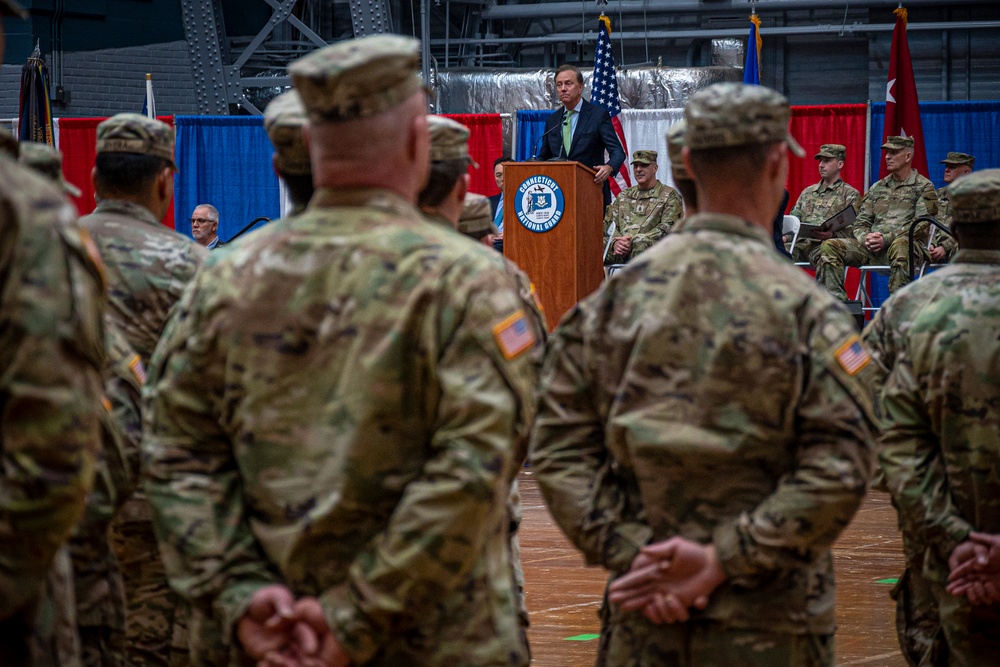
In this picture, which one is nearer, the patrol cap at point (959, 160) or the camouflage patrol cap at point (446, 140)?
the camouflage patrol cap at point (446, 140)

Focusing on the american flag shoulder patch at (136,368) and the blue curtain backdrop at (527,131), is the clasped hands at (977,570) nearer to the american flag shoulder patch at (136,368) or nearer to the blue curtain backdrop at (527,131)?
the american flag shoulder patch at (136,368)

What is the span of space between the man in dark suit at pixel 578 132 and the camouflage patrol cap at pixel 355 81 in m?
8.33

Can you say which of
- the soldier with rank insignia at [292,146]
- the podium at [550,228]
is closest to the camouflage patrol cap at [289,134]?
the soldier with rank insignia at [292,146]

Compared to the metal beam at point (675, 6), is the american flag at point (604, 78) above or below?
below

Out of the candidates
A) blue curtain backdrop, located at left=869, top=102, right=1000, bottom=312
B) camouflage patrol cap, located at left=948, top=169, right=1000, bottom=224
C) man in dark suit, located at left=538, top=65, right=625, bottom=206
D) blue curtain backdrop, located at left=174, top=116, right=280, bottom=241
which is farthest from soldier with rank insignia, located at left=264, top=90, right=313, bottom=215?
blue curtain backdrop, located at left=174, top=116, right=280, bottom=241

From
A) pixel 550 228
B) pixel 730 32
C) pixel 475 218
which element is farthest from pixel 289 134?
pixel 730 32

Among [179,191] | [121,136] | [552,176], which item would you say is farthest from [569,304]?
[179,191]

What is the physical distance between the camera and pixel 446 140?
126 inches

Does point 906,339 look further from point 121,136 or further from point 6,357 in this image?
point 6,357

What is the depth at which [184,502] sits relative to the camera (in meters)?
1.96

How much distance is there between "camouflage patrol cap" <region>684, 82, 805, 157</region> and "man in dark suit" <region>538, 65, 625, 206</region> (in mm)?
7872

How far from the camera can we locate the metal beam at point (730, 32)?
14703 mm

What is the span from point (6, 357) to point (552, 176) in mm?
7171

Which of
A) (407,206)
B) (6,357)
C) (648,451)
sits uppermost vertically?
(407,206)
